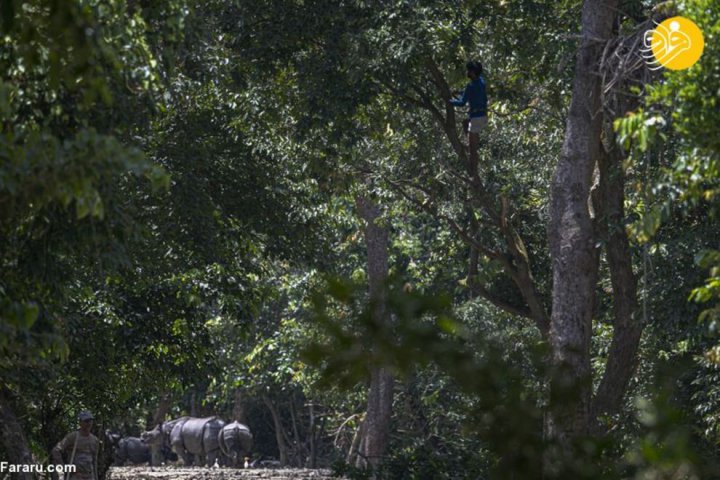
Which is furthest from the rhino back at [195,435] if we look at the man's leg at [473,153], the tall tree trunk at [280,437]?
the man's leg at [473,153]

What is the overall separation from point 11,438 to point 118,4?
617 cm

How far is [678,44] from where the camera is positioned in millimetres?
9492

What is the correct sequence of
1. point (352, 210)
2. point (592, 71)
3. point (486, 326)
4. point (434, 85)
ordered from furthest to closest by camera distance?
1. point (486, 326)
2. point (352, 210)
3. point (434, 85)
4. point (592, 71)

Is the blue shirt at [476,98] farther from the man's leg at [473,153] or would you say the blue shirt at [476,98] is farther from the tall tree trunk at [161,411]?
the tall tree trunk at [161,411]

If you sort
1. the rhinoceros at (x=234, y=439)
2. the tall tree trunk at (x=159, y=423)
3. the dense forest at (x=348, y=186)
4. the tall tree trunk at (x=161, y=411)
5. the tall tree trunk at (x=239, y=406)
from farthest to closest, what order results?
the tall tree trunk at (x=161, y=411)
the tall tree trunk at (x=159, y=423)
the tall tree trunk at (x=239, y=406)
the rhinoceros at (x=234, y=439)
the dense forest at (x=348, y=186)

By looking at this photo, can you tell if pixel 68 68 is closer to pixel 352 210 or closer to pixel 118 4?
pixel 118 4

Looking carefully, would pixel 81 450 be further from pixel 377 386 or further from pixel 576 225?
pixel 377 386

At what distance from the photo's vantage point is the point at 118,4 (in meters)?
8.08

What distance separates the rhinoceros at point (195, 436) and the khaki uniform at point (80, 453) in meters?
25.5

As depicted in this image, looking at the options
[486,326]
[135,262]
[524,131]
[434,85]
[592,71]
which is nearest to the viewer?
[592,71]

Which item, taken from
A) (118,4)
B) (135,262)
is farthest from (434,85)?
(118,4)

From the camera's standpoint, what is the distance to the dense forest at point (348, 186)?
7234mm

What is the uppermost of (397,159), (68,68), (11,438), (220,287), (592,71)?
(397,159)

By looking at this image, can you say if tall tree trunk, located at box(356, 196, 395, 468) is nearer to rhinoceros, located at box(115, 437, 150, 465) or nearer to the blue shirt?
the blue shirt
